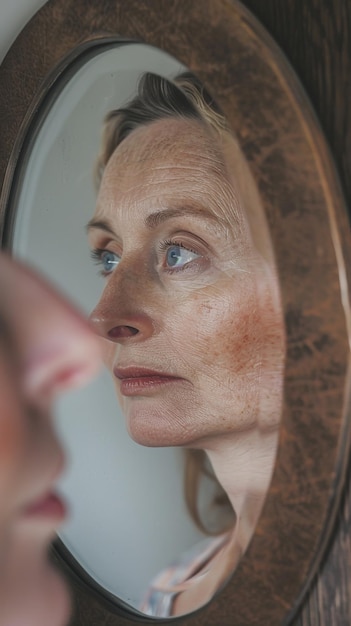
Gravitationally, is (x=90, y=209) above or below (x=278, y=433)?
above

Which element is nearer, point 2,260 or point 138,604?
point 2,260

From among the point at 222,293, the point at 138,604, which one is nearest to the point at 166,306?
the point at 222,293

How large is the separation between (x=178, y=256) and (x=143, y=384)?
0.08 m

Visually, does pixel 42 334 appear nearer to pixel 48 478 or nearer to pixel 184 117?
pixel 48 478

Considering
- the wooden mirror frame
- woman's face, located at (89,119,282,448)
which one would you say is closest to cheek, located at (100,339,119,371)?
woman's face, located at (89,119,282,448)

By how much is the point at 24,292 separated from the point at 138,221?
214 millimetres

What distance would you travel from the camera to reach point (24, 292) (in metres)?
0.26

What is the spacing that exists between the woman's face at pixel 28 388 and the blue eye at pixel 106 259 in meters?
0.22

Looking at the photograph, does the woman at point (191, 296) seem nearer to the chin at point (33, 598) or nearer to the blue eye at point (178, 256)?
the blue eye at point (178, 256)

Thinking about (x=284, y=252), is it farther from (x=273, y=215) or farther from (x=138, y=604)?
(x=138, y=604)

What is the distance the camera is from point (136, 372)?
48 cm

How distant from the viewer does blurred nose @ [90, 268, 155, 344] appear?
0.47 m

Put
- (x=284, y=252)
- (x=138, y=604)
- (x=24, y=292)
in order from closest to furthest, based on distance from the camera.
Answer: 1. (x=24, y=292)
2. (x=284, y=252)
3. (x=138, y=604)

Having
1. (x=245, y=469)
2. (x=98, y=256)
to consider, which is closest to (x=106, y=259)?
(x=98, y=256)
